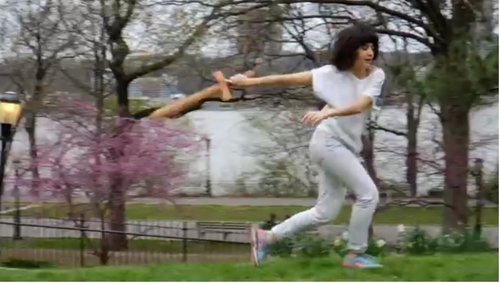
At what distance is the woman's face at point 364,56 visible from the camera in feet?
20.5

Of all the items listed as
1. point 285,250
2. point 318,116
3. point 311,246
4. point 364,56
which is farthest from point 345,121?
point 311,246

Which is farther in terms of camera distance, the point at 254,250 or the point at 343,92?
the point at 254,250

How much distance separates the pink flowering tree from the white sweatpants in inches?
429

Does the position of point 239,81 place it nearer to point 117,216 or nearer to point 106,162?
point 106,162

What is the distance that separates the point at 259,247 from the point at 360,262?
0.71 meters

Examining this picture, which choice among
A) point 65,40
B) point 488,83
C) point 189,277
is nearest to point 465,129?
point 488,83

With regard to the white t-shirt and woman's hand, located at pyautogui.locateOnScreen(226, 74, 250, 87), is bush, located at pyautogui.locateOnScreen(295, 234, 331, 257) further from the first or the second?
woman's hand, located at pyautogui.locateOnScreen(226, 74, 250, 87)

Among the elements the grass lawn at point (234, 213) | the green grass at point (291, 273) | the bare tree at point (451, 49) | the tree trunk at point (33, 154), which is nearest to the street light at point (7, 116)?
the tree trunk at point (33, 154)

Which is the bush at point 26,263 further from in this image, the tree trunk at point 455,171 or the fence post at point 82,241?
the tree trunk at point 455,171

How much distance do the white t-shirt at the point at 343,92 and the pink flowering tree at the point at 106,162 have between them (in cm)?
1105

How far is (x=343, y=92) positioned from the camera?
248 inches

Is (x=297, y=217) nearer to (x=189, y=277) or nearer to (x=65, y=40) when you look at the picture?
(x=189, y=277)

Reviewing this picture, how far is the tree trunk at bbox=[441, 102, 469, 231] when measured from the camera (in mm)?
17562

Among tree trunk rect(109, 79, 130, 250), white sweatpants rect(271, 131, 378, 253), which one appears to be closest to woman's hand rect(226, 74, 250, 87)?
white sweatpants rect(271, 131, 378, 253)
